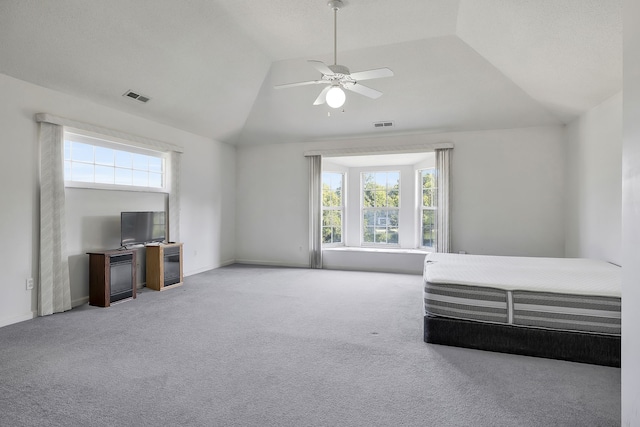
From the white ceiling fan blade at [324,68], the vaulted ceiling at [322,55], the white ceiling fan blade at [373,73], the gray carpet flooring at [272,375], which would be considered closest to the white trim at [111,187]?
the vaulted ceiling at [322,55]

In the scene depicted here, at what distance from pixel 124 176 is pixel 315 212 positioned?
3.32m

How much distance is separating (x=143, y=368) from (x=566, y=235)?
5935mm

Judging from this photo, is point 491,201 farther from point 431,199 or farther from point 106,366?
point 106,366

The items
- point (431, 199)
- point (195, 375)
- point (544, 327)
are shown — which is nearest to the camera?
point (195, 375)

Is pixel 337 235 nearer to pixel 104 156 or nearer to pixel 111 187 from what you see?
pixel 111 187

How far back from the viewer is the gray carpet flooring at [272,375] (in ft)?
6.58

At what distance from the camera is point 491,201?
589 cm

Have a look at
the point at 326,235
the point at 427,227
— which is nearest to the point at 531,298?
the point at 427,227

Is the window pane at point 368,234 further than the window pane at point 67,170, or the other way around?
the window pane at point 368,234

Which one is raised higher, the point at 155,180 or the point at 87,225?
the point at 155,180

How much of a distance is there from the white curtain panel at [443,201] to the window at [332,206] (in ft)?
7.46

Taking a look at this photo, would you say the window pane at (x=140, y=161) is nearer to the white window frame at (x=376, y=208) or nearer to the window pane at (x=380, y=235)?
the white window frame at (x=376, y=208)

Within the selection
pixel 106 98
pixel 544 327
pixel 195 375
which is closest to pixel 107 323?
pixel 195 375

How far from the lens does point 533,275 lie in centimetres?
321
